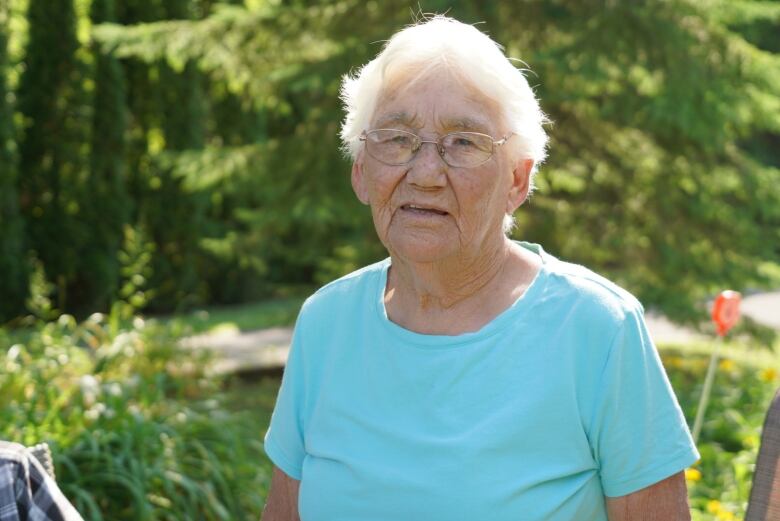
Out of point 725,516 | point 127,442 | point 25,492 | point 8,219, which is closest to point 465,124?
point 25,492

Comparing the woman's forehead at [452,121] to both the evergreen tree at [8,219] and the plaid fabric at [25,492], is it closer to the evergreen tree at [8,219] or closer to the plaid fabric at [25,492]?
the plaid fabric at [25,492]

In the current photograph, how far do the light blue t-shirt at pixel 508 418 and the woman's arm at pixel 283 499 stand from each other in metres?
0.08

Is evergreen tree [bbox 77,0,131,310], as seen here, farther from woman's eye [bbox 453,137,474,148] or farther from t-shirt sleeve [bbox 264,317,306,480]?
woman's eye [bbox 453,137,474,148]

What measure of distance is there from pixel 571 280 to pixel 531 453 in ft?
1.05

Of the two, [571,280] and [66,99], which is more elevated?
[571,280]

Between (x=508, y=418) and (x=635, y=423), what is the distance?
21 centimetres

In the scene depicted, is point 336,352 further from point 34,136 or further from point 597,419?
point 34,136

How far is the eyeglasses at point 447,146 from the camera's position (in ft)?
6.45

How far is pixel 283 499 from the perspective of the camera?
2174 mm

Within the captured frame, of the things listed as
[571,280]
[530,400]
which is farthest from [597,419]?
[571,280]

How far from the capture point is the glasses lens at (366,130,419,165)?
Result: 6.53ft

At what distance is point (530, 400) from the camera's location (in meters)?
1.88

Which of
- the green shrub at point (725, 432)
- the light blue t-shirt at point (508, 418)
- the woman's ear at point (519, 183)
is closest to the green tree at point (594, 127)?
the green shrub at point (725, 432)

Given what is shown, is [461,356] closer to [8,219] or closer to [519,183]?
[519,183]
